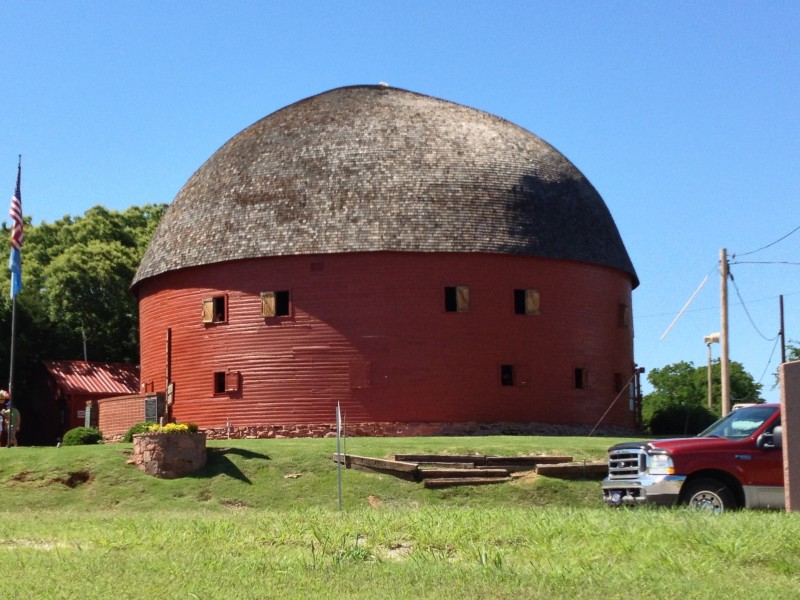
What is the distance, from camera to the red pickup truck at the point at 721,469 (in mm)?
16531

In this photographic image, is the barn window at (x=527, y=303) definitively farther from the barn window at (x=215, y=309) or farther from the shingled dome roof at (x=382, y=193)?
the barn window at (x=215, y=309)

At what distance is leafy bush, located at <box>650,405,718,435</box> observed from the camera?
41.4 m

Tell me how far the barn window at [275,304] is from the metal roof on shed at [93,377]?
11.5 m

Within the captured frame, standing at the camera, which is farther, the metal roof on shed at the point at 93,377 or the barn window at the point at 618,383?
the metal roof on shed at the point at 93,377

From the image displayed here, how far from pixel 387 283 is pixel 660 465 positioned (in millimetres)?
19398

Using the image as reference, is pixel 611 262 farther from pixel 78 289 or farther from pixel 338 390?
pixel 78 289

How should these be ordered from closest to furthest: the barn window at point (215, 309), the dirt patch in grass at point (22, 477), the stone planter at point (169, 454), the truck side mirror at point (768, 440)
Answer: the truck side mirror at point (768, 440) < the dirt patch in grass at point (22, 477) < the stone planter at point (169, 454) < the barn window at point (215, 309)

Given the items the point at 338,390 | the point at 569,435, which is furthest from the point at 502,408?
the point at 338,390

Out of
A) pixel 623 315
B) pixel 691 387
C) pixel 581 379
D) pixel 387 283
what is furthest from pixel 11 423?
pixel 691 387

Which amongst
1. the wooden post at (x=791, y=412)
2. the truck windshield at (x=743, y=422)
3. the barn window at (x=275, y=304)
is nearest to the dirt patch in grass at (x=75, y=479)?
the barn window at (x=275, y=304)

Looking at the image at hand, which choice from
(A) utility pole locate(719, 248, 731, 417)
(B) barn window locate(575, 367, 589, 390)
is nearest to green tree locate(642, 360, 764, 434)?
(B) barn window locate(575, 367, 589, 390)

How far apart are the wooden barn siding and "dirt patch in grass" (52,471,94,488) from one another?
32.8 ft

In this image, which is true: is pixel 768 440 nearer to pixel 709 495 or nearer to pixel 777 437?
pixel 777 437

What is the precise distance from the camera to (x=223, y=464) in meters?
26.9
